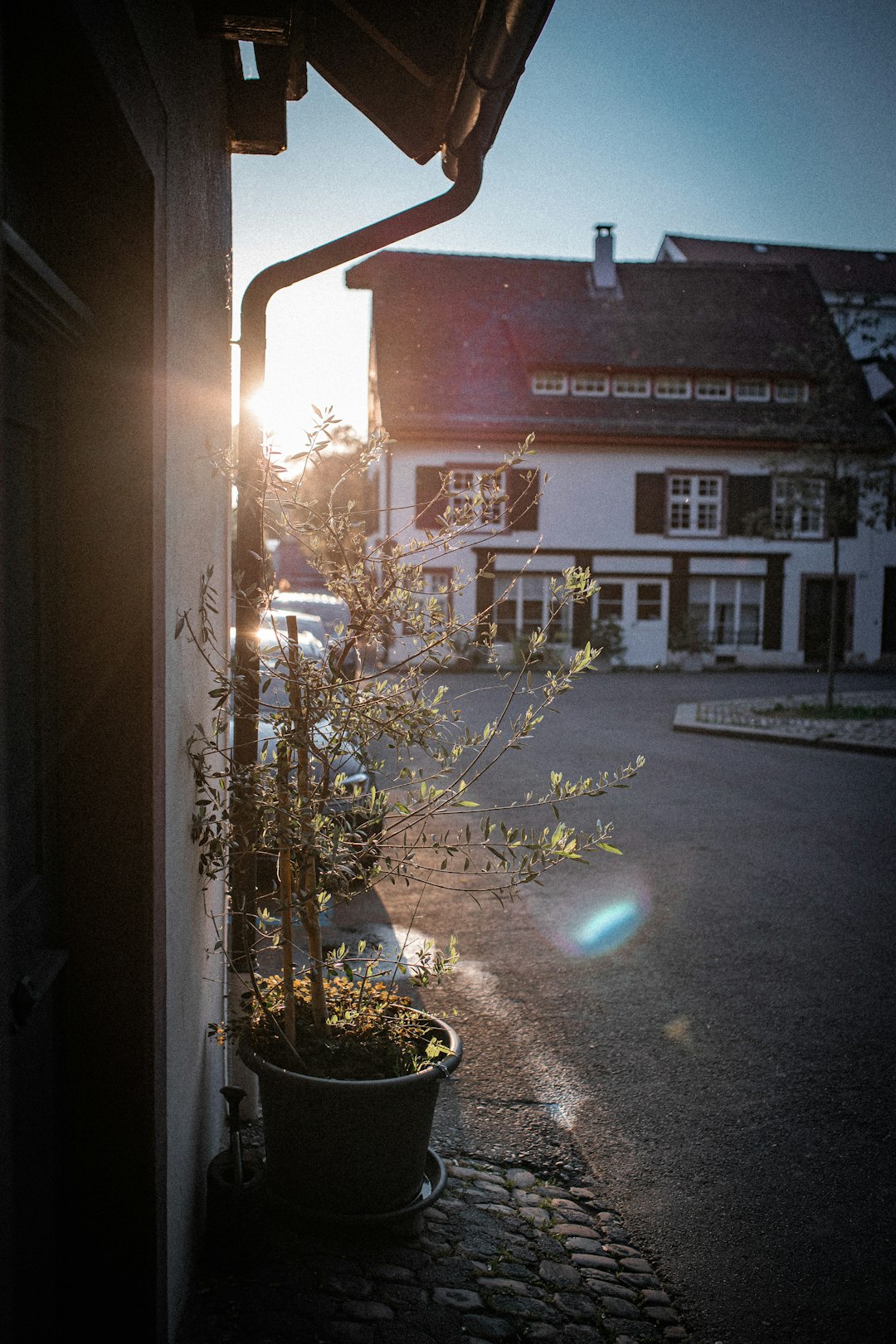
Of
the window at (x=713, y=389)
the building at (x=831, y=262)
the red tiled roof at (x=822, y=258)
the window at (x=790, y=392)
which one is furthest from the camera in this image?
the red tiled roof at (x=822, y=258)

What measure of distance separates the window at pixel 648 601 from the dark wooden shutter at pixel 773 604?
3161 mm

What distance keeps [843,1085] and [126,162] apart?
155 inches

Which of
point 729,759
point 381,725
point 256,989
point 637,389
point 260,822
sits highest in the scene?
point 637,389

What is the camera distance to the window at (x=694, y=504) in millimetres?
30594

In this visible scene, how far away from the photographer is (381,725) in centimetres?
281

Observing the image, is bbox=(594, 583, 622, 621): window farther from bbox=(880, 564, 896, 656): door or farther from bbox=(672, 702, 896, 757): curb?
bbox=(672, 702, 896, 757): curb

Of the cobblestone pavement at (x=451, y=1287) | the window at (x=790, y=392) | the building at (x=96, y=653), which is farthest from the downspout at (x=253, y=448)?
the window at (x=790, y=392)

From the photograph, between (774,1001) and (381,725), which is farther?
(774,1001)

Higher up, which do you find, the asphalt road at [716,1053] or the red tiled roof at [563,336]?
the red tiled roof at [563,336]

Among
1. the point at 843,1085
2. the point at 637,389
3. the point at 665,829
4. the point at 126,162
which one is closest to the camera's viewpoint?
the point at 126,162

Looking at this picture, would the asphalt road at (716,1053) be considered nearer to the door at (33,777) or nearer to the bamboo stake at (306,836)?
the bamboo stake at (306,836)

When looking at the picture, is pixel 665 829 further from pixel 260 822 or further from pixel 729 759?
pixel 260 822

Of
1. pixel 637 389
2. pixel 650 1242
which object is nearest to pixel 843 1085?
pixel 650 1242

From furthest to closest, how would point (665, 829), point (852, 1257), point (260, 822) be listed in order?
point (665, 829) → point (852, 1257) → point (260, 822)
